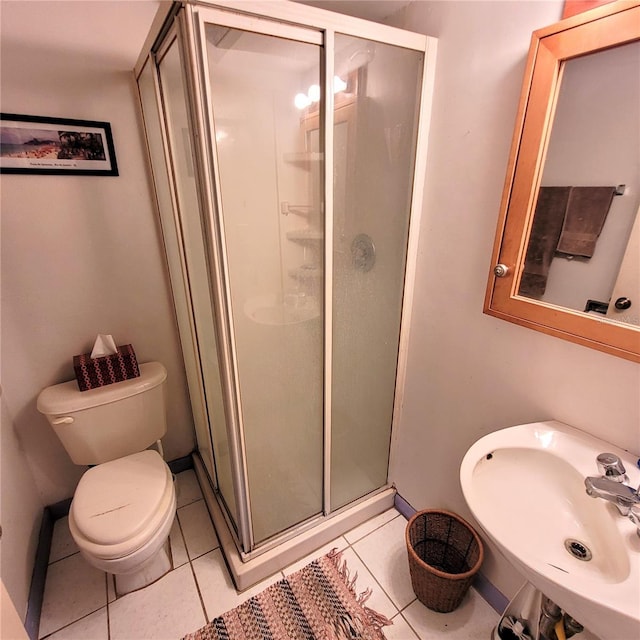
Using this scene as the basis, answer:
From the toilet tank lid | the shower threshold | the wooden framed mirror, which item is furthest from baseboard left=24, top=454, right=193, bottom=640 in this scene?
the wooden framed mirror

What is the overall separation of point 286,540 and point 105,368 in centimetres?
111

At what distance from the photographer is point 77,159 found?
1.35 metres

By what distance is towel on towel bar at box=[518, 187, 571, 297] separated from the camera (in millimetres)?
942

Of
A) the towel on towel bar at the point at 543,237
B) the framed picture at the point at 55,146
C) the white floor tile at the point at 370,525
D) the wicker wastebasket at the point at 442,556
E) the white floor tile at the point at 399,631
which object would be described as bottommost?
the white floor tile at the point at 370,525


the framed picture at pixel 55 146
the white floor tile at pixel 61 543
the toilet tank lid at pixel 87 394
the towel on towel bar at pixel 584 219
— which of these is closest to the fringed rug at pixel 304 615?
the white floor tile at pixel 61 543

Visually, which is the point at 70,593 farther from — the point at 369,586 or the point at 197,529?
the point at 369,586

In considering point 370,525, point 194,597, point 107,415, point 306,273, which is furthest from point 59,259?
point 370,525

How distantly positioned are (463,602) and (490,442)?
883 mm

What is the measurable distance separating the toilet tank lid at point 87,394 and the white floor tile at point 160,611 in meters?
0.82

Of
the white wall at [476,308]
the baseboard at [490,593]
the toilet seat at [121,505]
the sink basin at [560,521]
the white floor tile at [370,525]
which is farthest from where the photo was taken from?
the white floor tile at [370,525]

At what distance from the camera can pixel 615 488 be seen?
771mm

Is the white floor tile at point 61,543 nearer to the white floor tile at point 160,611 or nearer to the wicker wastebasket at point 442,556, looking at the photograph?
the white floor tile at point 160,611

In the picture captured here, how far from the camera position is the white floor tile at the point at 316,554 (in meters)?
1.52

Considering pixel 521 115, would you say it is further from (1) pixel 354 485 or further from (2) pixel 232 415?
(1) pixel 354 485
